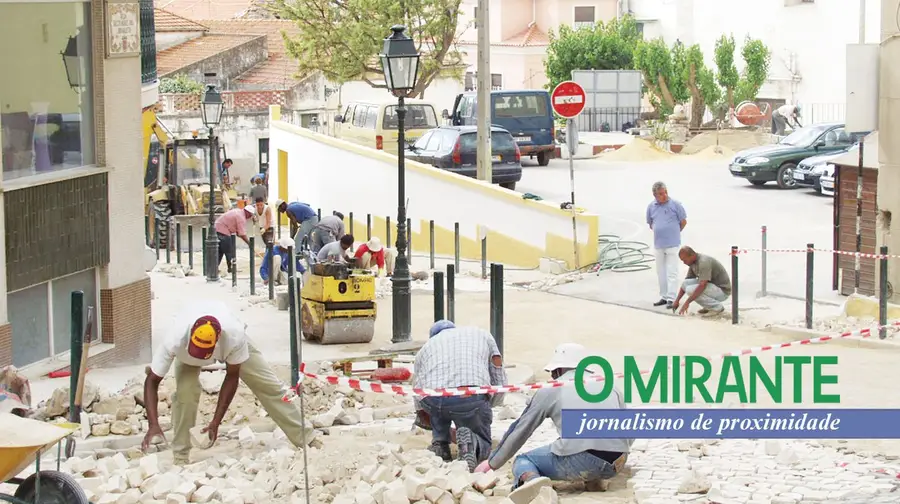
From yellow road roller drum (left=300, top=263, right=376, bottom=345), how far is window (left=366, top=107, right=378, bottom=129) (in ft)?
66.1

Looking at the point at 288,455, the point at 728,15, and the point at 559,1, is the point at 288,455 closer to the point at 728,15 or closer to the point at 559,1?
the point at 728,15

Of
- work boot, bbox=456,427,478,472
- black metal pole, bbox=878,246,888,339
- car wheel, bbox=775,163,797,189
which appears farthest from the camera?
car wheel, bbox=775,163,797,189

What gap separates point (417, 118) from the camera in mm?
36469

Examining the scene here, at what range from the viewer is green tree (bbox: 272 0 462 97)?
153 feet

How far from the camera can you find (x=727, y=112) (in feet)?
148

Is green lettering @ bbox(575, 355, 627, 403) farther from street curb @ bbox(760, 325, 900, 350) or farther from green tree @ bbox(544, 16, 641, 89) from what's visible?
green tree @ bbox(544, 16, 641, 89)

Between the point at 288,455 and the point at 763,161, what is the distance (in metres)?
22.3

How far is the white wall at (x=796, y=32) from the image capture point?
44406 mm

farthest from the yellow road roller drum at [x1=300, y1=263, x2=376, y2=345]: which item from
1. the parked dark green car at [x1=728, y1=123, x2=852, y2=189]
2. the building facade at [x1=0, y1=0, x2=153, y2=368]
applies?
the parked dark green car at [x1=728, y1=123, x2=852, y2=189]

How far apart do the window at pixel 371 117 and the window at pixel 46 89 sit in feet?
71.4

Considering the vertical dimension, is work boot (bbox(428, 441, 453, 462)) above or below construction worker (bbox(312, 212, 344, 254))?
below

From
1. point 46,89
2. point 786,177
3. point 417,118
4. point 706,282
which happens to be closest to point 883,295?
point 706,282

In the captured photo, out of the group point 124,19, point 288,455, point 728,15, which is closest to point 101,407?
point 288,455

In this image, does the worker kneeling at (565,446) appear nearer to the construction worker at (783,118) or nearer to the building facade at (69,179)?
the building facade at (69,179)
